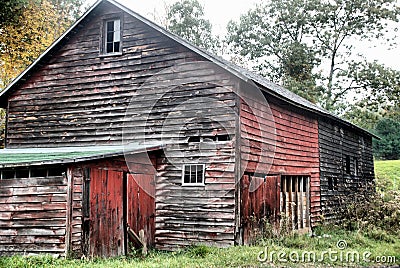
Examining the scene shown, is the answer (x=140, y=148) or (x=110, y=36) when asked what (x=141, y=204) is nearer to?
(x=140, y=148)

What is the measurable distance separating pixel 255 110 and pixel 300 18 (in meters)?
25.2

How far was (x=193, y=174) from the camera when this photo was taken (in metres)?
13.6

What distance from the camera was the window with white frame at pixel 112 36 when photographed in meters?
15.4

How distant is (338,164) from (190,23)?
71.7 feet

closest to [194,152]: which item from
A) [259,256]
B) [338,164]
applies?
[259,256]

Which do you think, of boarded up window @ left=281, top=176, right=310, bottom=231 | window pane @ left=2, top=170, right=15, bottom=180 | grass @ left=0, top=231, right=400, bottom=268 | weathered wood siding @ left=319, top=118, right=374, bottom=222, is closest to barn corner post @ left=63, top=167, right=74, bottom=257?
grass @ left=0, top=231, right=400, bottom=268

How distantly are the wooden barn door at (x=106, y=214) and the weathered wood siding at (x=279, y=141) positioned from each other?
11.9ft

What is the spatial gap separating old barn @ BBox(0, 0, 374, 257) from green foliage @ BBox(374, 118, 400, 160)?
31972 mm

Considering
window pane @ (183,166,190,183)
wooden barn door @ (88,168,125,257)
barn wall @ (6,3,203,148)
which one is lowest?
wooden barn door @ (88,168,125,257)

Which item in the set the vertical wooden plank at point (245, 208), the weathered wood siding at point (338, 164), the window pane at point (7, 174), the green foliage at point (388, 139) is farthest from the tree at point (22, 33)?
the green foliage at point (388, 139)

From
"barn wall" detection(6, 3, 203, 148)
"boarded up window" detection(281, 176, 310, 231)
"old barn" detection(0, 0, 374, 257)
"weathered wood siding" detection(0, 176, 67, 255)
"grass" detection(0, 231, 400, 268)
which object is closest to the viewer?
"grass" detection(0, 231, 400, 268)

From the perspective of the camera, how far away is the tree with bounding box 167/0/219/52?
1517 inches

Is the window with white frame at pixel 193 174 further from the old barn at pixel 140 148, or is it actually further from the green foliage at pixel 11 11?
the green foliage at pixel 11 11

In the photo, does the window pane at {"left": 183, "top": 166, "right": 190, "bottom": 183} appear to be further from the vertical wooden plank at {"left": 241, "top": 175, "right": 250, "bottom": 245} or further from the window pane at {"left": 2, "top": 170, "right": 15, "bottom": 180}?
the window pane at {"left": 2, "top": 170, "right": 15, "bottom": 180}
